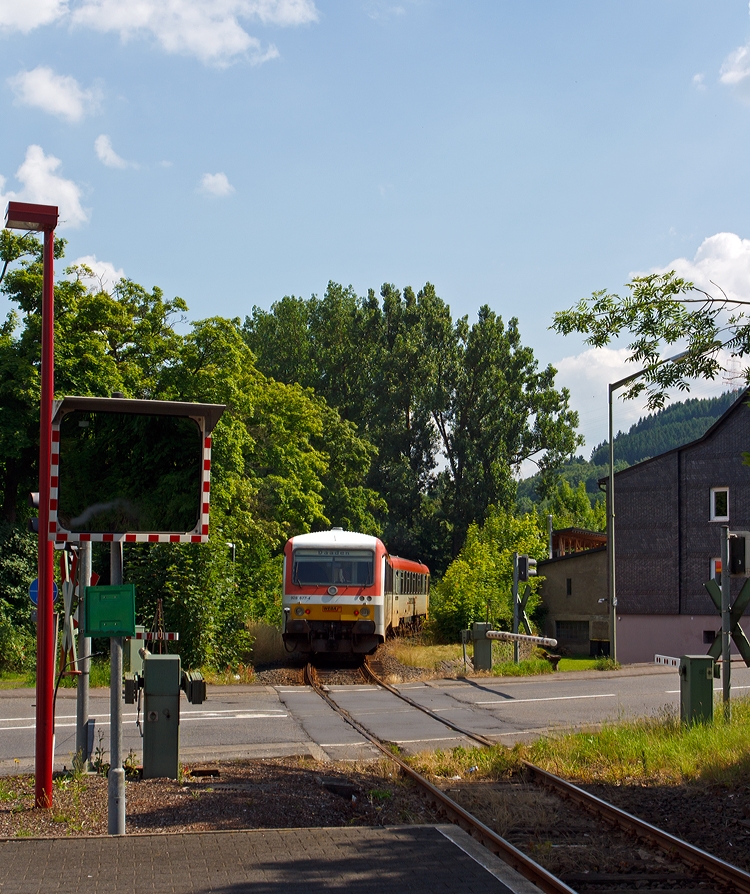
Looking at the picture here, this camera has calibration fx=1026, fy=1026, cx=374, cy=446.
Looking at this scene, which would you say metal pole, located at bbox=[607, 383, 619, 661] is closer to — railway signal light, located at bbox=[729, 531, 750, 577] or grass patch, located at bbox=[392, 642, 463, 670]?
grass patch, located at bbox=[392, 642, 463, 670]

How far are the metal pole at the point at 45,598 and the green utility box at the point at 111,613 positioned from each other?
99 centimetres

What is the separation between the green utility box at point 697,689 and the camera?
12.5 meters

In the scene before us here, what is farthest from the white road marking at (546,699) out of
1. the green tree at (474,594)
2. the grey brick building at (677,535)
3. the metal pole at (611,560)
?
the grey brick building at (677,535)

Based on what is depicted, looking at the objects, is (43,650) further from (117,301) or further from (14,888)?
(117,301)

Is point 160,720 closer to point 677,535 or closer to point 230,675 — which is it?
point 230,675

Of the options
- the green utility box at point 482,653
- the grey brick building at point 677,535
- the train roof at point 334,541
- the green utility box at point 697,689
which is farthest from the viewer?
the grey brick building at point 677,535

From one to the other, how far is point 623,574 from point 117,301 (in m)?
25.4

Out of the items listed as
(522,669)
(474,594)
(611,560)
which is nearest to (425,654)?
(522,669)

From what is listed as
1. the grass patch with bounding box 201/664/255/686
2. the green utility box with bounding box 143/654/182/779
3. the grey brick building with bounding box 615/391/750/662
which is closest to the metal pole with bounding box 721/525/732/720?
the green utility box with bounding box 143/654/182/779

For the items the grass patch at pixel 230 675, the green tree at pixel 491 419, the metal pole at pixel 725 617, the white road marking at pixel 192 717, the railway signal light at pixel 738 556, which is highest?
the green tree at pixel 491 419

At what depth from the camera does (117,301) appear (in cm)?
3005

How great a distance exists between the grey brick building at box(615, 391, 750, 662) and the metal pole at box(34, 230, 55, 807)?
36.9 m

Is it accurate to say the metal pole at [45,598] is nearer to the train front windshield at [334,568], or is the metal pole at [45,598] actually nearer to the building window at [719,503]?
the train front windshield at [334,568]

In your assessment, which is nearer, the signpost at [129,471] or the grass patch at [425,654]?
the signpost at [129,471]
